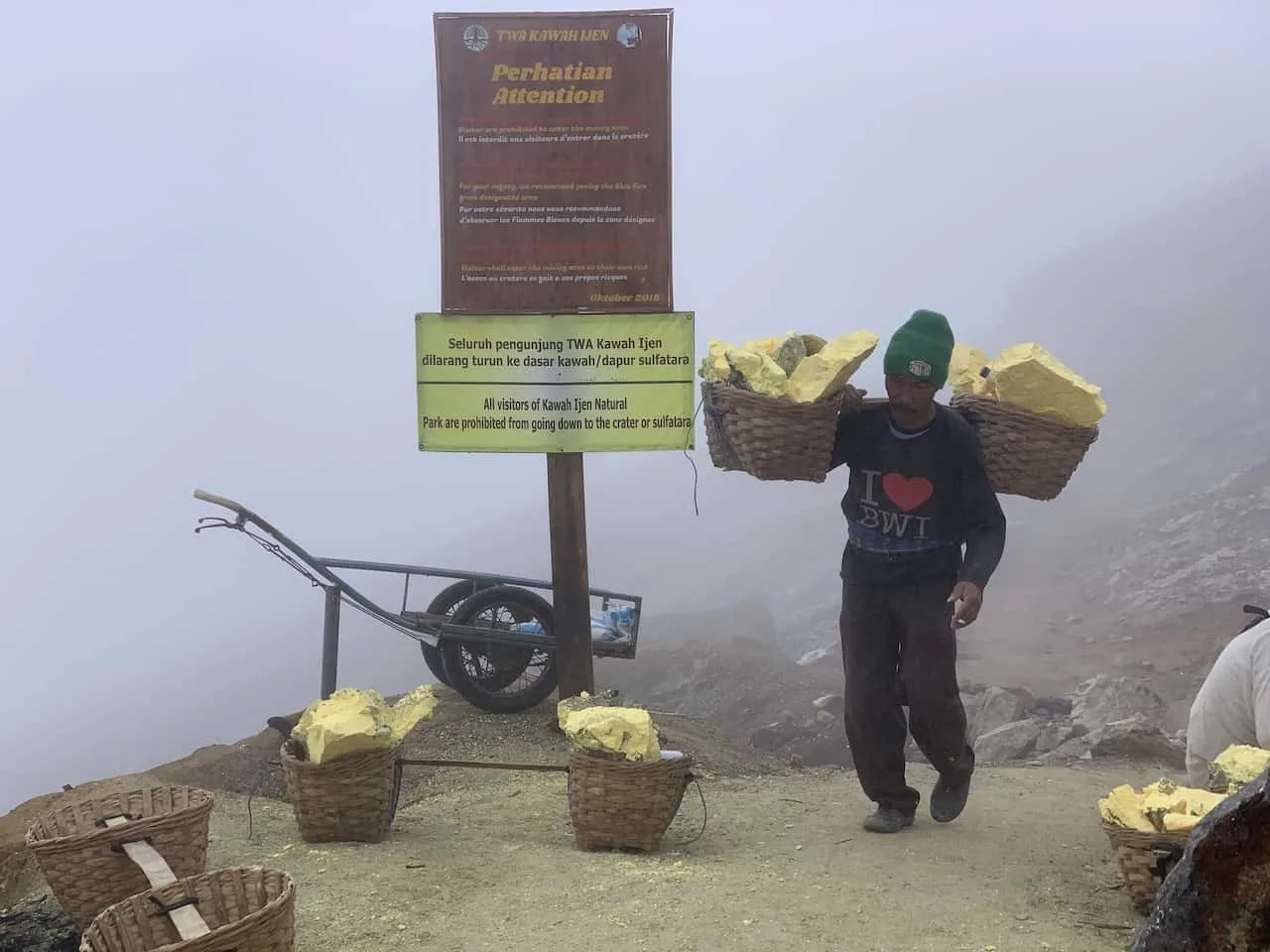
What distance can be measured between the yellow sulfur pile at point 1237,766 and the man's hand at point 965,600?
0.98m

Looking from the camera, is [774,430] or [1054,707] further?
[1054,707]

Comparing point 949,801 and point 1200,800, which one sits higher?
point 1200,800

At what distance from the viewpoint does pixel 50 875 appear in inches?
158

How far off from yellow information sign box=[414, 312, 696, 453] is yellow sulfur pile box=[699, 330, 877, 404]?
2.37 metres

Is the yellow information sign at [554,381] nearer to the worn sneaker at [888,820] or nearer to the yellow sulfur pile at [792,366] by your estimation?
the yellow sulfur pile at [792,366]

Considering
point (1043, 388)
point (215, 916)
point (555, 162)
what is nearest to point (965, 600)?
point (1043, 388)

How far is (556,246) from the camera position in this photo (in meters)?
7.12

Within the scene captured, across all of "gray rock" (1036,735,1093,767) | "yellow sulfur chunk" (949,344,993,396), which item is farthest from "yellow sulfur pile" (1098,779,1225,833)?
"gray rock" (1036,735,1093,767)

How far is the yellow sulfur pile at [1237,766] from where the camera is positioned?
389cm

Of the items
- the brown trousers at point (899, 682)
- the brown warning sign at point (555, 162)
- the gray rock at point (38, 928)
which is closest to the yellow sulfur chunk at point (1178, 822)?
the brown trousers at point (899, 682)

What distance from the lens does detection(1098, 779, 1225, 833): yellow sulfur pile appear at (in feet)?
12.5

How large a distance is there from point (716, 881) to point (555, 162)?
4.35 meters

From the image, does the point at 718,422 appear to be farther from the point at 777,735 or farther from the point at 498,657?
the point at 777,735

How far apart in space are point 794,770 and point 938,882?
3040 millimetres
